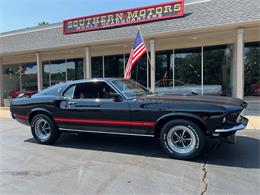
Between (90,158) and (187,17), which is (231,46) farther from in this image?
(90,158)

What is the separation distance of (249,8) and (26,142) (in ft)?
28.7

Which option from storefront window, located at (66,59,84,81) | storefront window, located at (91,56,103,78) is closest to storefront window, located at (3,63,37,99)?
storefront window, located at (66,59,84,81)

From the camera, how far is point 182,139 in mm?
4996

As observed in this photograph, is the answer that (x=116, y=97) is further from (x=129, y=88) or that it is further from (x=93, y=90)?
(x=93, y=90)

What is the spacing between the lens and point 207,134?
4828 mm

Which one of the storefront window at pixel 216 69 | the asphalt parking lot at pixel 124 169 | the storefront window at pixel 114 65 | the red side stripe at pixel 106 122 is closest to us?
the asphalt parking lot at pixel 124 169

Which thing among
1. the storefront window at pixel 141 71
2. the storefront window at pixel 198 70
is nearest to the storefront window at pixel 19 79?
the storefront window at pixel 141 71

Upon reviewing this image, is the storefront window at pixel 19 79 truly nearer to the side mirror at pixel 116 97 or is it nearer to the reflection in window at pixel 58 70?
the reflection in window at pixel 58 70

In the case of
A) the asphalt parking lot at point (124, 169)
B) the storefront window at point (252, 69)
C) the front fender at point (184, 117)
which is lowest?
the asphalt parking lot at point (124, 169)

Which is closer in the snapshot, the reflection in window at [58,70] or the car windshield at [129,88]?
the car windshield at [129,88]

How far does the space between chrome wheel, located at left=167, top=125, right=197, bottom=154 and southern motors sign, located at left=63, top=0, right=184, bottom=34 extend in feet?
23.0

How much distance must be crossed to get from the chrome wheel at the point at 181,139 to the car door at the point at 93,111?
0.95 metres

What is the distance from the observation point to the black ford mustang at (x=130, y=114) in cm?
477

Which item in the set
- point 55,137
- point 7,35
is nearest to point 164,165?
point 55,137
